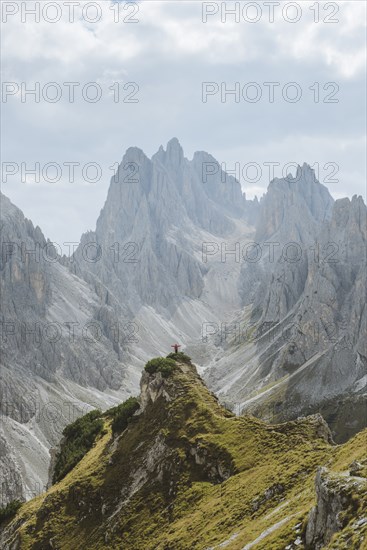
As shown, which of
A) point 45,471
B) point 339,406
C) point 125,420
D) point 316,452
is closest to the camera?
point 316,452

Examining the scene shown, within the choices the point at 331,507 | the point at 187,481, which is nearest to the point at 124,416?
the point at 187,481

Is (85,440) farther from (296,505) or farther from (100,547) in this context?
(296,505)

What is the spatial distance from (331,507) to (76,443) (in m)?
41.8

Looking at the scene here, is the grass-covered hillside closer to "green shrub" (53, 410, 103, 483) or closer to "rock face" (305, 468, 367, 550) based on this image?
"rock face" (305, 468, 367, 550)

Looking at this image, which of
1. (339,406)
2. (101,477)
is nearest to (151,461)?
(101,477)

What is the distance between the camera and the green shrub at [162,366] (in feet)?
178

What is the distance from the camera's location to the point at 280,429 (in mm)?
44250

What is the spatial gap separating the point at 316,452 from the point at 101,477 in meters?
19.7

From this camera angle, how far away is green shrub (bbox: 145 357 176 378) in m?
54.4

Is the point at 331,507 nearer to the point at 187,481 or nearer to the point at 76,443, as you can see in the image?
the point at 187,481

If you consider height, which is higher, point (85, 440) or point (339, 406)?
point (85, 440)

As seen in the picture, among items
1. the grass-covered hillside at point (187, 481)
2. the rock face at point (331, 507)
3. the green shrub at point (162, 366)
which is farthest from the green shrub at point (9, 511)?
the rock face at point (331, 507)

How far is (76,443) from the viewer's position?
6084 cm

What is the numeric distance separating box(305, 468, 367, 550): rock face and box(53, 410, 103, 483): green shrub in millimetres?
37200
